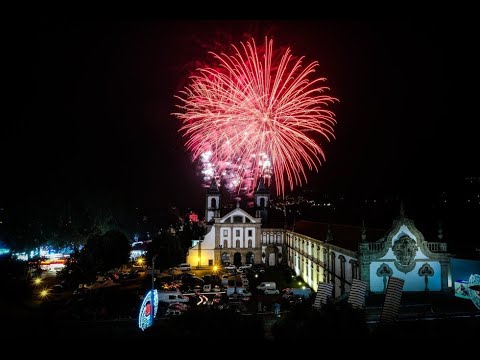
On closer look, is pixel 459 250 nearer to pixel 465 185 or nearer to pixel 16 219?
pixel 465 185

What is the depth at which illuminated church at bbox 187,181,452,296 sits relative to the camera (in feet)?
100

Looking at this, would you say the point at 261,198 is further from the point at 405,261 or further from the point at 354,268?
the point at 405,261

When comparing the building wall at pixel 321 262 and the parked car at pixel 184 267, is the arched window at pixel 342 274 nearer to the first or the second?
the building wall at pixel 321 262

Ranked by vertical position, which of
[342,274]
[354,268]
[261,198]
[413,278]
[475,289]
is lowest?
[342,274]

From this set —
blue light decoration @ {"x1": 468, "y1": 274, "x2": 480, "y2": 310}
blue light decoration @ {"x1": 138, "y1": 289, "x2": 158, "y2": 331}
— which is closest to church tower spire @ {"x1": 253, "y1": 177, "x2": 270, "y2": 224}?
blue light decoration @ {"x1": 468, "y1": 274, "x2": 480, "y2": 310}

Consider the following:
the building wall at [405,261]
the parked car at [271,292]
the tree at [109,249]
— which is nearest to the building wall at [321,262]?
the building wall at [405,261]

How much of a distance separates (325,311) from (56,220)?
80.7 m

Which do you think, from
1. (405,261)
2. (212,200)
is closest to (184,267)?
(212,200)

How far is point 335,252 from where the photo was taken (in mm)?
37031

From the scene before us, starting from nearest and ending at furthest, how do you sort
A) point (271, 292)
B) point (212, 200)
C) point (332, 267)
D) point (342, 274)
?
point (342, 274) → point (332, 267) → point (271, 292) → point (212, 200)

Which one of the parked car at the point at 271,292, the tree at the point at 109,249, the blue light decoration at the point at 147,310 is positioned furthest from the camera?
the tree at the point at 109,249

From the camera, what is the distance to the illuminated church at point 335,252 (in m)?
30.6

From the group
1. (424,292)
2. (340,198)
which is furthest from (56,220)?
(424,292)

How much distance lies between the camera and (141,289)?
44.1m
